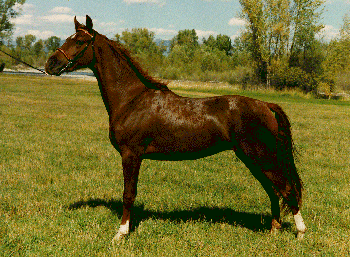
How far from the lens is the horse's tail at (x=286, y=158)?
4300 mm

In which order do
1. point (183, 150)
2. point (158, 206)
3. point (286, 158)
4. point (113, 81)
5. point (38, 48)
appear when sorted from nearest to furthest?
1. point (183, 150)
2. point (286, 158)
3. point (113, 81)
4. point (158, 206)
5. point (38, 48)

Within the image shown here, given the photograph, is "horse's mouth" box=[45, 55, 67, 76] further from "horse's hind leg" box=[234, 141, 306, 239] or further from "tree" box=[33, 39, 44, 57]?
"tree" box=[33, 39, 44, 57]

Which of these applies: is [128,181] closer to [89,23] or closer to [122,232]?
[122,232]

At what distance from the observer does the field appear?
4.02 metres

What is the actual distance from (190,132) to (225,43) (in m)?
118

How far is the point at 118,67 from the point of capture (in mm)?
4562

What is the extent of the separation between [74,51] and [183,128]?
6.57 ft

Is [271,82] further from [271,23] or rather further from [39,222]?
[39,222]

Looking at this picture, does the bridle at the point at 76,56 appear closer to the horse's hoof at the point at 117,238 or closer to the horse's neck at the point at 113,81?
the horse's neck at the point at 113,81

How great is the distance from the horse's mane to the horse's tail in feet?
5.82

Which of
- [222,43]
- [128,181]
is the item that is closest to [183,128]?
[128,181]

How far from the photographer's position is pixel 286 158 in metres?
4.38

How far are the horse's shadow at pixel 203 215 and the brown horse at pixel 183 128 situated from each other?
0.41m

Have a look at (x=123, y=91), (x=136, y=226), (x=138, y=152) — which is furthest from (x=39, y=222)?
(x=123, y=91)
